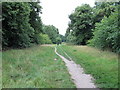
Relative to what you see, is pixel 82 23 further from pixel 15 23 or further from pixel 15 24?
pixel 15 24

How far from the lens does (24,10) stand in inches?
545

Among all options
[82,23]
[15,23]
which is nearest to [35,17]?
[15,23]

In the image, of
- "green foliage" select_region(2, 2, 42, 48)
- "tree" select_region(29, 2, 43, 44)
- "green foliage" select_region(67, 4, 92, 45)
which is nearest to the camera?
"green foliage" select_region(2, 2, 42, 48)

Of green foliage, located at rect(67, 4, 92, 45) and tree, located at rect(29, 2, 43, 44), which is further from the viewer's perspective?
green foliage, located at rect(67, 4, 92, 45)

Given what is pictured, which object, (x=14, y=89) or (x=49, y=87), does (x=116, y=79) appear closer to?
(x=49, y=87)

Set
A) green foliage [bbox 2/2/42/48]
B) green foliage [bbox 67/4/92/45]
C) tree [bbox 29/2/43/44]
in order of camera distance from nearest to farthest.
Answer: green foliage [bbox 2/2/42/48]
tree [bbox 29/2/43/44]
green foliage [bbox 67/4/92/45]

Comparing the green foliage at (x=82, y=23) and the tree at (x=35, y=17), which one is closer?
the tree at (x=35, y=17)

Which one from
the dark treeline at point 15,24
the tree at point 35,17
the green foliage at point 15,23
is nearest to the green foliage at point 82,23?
the tree at point 35,17

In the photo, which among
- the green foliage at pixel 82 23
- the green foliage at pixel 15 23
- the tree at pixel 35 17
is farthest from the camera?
the green foliage at pixel 82 23

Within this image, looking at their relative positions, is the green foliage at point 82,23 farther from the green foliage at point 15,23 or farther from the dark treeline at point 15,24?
the green foliage at point 15,23

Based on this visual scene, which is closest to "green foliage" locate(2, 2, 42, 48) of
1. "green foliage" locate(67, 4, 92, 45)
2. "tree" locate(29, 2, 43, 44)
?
"tree" locate(29, 2, 43, 44)

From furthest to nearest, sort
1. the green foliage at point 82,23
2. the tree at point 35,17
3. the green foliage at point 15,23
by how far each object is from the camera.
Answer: the green foliage at point 82,23, the tree at point 35,17, the green foliage at point 15,23

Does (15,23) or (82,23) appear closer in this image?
(15,23)

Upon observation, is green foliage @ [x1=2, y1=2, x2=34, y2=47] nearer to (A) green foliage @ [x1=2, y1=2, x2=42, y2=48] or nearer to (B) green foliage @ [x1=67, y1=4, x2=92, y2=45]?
(A) green foliage @ [x1=2, y1=2, x2=42, y2=48]
